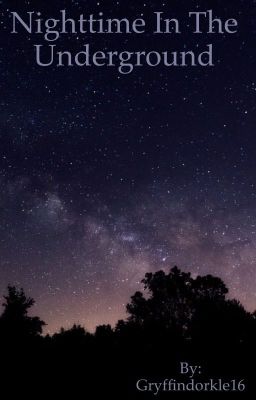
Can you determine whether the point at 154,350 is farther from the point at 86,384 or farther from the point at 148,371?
the point at 86,384

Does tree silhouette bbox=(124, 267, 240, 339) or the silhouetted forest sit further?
tree silhouette bbox=(124, 267, 240, 339)

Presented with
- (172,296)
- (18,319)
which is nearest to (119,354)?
(18,319)

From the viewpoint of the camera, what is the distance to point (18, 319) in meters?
31.3

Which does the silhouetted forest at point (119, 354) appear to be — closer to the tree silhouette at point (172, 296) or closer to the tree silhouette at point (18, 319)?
the tree silhouette at point (18, 319)

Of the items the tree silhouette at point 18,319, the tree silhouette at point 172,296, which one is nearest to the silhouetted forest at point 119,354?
the tree silhouette at point 18,319

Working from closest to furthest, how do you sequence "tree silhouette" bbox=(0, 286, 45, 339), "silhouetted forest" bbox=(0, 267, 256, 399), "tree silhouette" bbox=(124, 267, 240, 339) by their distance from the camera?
"silhouetted forest" bbox=(0, 267, 256, 399)
"tree silhouette" bbox=(0, 286, 45, 339)
"tree silhouette" bbox=(124, 267, 240, 339)

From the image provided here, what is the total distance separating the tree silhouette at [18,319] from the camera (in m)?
29.9

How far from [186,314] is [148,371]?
2716 cm

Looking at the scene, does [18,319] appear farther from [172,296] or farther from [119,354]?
[172,296]

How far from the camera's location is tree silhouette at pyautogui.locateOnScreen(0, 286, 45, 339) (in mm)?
29859

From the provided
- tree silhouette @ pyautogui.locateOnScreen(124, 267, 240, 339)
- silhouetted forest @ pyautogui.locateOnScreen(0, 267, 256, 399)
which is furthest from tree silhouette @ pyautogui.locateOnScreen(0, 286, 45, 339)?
tree silhouette @ pyautogui.locateOnScreen(124, 267, 240, 339)

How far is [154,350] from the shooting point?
2489 centimetres

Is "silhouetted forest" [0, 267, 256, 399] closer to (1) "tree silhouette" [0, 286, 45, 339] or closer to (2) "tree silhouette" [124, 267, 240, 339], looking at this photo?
(1) "tree silhouette" [0, 286, 45, 339]

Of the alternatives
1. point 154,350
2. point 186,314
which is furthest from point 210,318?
point 186,314
